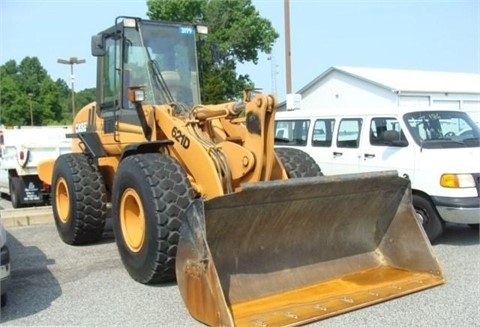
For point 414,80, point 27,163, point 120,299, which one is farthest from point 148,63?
point 414,80

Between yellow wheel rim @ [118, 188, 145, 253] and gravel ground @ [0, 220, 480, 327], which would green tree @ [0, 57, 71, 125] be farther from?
yellow wheel rim @ [118, 188, 145, 253]

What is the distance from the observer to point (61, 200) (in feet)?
25.4

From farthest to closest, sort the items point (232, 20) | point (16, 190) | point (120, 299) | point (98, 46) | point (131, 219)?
point (232, 20) → point (16, 190) → point (98, 46) → point (131, 219) → point (120, 299)

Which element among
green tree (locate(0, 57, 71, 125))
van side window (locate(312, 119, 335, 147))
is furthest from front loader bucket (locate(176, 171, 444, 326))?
green tree (locate(0, 57, 71, 125))

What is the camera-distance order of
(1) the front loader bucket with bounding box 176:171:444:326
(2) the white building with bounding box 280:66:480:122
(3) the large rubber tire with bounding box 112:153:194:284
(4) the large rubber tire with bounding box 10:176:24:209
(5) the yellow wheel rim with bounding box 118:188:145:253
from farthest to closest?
(2) the white building with bounding box 280:66:480:122 < (4) the large rubber tire with bounding box 10:176:24:209 < (5) the yellow wheel rim with bounding box 118:188:145:253 < (3) the large rubber tire with bounding box 112:153:194:284 < (1) the front loader bucket with bounding box 176:171:444:326

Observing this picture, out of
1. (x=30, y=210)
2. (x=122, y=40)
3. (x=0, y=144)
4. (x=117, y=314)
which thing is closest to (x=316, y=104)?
(x=0, y=144)

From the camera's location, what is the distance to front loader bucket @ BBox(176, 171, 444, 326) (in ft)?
14.5

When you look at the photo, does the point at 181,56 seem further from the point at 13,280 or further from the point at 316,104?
the point at 316,104

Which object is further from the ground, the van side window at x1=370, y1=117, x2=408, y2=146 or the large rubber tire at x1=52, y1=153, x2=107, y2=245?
the van side window at x1=370, y1=117, x2=408, y2=146

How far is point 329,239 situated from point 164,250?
1.67m

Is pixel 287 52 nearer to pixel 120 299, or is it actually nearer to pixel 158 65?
pixel 158 65

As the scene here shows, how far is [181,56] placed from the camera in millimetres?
6910

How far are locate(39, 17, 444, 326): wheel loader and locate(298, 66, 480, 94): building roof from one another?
20.7 metres

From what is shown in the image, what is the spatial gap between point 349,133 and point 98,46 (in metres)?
4.05
